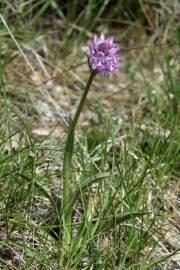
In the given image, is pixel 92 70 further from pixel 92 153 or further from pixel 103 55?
pixel 92 153

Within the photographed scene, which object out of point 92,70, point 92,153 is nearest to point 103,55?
point 92,70

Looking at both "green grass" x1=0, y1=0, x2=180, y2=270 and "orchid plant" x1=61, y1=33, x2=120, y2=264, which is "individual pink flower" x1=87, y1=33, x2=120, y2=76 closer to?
"orchid plant" x1=61, y1=33, x2=120, y2=264

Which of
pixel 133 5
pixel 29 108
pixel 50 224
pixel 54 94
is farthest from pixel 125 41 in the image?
pixel 50 224

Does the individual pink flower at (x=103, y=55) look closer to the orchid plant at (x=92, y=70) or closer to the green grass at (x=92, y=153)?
the orchid plant at (x=92, y=70)

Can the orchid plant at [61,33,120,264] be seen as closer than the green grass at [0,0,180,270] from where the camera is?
Yes

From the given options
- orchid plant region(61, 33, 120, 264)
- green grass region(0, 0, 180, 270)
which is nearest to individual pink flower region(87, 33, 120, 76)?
orchid plant region(61, 33, 120, 264)

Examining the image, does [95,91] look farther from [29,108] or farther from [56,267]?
[56,267]
